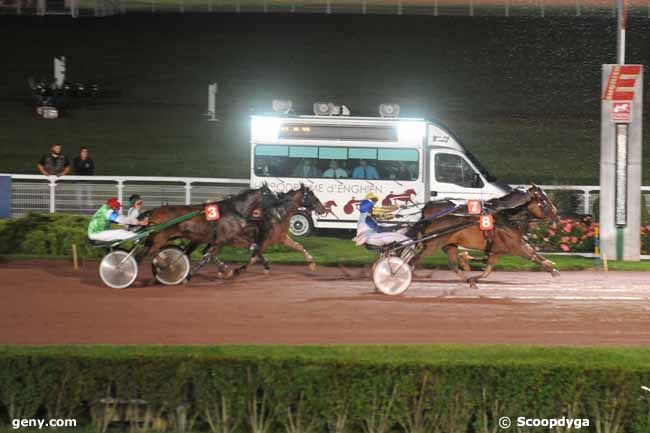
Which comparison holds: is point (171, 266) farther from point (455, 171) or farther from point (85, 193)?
point (455, 171)

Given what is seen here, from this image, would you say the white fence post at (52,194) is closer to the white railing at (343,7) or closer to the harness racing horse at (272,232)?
the harness racing horse at (272,232)

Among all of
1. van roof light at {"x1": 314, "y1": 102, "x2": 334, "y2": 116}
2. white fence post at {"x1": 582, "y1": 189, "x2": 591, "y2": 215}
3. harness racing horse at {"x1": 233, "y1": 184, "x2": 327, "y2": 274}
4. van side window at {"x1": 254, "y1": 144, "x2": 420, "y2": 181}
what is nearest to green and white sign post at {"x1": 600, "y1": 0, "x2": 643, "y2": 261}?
white fence post at {"x1": 582, "y1": 189, "x2": 591, "y2": 215}

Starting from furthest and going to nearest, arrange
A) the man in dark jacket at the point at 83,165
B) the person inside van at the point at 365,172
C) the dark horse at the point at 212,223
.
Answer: the man in dark jacket at the point at 83,165 → the person inside van at the point at 365,172 → the dark horse at the point at 212,223

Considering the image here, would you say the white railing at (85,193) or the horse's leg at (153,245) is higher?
the white railing at (85,193)

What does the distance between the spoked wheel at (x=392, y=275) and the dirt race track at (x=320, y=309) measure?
162 mm

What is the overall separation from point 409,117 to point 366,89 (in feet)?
58.6

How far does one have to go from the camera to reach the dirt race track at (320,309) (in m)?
12.2

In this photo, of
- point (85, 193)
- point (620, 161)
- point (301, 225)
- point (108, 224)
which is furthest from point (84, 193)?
point (620, 161)

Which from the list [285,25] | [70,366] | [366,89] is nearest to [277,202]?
[70,366]

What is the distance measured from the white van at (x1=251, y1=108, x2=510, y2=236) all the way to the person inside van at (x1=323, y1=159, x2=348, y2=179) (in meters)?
0.02

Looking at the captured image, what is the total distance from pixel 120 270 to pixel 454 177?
26.0ft

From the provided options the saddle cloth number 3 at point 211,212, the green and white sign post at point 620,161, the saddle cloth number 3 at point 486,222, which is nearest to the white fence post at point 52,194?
the saddle cloth number 3 at point 211,212

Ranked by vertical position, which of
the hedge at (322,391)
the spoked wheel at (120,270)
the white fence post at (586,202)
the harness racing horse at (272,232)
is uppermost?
the white fence post at (586,202)

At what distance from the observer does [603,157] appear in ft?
59.6
